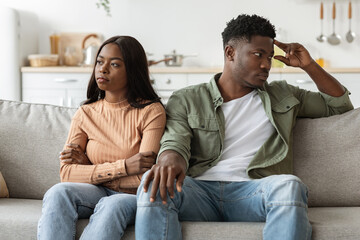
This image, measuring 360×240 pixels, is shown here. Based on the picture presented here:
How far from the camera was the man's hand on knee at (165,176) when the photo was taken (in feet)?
5.93

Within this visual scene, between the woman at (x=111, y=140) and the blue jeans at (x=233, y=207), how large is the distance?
150mm

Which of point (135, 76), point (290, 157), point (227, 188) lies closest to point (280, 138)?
point (290, 157)

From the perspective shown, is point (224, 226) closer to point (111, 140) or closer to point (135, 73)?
point (111, 140)

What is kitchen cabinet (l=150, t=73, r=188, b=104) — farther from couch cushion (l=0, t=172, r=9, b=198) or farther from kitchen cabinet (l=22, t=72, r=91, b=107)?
couch cushion (l=0, t=172, r=9, b=198)

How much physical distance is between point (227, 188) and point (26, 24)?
155 inches

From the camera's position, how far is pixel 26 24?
17.9 ft

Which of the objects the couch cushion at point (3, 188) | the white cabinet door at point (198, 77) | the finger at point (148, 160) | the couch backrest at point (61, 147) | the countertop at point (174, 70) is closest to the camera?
the finger at point (148, 160)

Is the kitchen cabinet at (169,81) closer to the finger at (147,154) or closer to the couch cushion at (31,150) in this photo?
the couch cushion at (31,150)

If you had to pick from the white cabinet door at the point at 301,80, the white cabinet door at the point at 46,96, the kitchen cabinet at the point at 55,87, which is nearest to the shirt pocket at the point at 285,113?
the white cabinet door at the point at 301,80

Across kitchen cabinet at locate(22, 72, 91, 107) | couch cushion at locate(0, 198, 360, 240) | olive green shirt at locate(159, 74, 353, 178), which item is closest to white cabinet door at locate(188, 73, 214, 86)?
kitchen cabinet at locate(22, 72, 91, 107)

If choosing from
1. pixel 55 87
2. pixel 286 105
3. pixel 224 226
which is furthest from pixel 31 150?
pixel 55 87

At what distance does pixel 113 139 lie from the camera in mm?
2203

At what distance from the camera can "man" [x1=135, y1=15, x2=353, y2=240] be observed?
1.81 meters

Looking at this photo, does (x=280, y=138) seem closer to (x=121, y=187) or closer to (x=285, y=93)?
(x=285, y=93)
